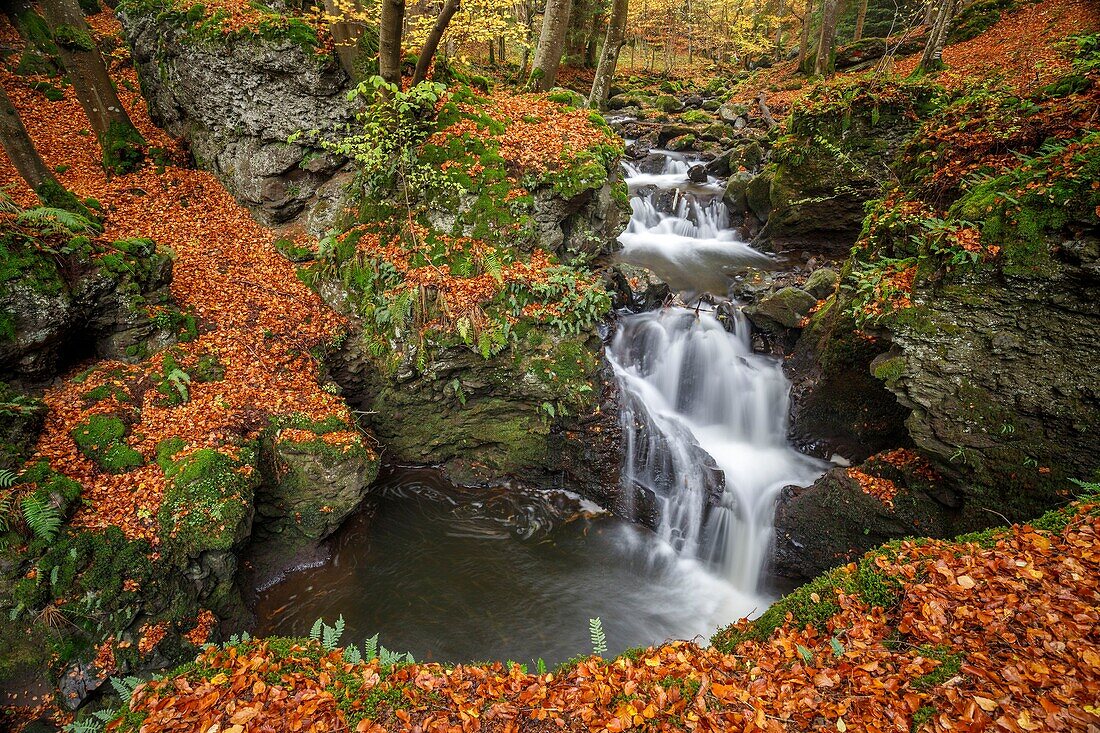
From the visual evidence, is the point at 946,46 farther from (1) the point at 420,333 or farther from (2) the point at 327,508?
(2) the point at 327,508

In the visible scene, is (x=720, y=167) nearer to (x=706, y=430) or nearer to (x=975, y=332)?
(x=706, y=430)

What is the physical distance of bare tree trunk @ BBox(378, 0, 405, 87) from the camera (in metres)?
8.17

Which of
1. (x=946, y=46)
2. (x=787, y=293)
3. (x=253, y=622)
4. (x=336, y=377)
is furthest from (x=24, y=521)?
(x=946, y=46)

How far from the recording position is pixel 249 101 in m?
9.71

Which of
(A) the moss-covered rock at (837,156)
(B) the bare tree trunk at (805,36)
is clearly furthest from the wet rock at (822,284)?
(B) the bare tree trunk at (805,36)

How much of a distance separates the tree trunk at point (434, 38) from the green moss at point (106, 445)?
8037 millimetres

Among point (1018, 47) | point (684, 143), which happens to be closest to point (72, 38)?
point (684, 143)

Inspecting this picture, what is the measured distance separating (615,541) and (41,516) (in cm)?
816

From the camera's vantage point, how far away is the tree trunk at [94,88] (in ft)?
Result: 29.6

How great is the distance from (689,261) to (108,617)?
43.8 feet

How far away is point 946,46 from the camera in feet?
57.5

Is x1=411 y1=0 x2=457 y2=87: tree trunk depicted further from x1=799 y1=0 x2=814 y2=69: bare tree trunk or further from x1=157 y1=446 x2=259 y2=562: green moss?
x1=799 y1=0 x2=814 y2=69: bare tree trunk

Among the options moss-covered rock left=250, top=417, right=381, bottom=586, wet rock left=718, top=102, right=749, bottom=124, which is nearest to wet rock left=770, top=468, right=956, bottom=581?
moss-covered rock left=250, top=417, right=381, bottom=586

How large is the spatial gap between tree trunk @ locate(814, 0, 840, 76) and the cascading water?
1366 cm
